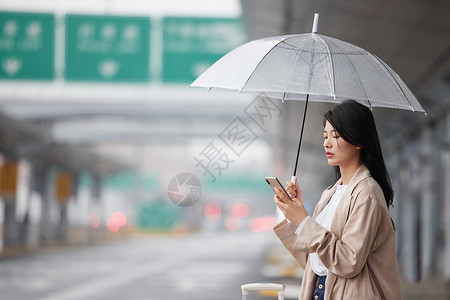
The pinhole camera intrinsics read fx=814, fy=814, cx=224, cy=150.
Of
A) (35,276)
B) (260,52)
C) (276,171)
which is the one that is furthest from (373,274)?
(276,171)

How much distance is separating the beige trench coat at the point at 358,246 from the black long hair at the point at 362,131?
0.27 ft

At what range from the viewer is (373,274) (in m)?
3.42

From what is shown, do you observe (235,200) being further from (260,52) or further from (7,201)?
(260,52)

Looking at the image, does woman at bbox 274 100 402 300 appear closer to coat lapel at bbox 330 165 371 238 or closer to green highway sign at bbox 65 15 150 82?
coat lapel at bbox 330 165 371 238

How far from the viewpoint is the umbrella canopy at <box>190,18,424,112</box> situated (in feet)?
13.6

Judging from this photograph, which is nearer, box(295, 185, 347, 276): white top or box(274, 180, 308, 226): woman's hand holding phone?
box(274, 180, 308, 226): woman's hand holding phone

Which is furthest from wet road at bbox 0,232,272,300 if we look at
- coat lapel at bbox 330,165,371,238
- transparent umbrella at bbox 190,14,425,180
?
coat lapel at bbox 330,165,371,238

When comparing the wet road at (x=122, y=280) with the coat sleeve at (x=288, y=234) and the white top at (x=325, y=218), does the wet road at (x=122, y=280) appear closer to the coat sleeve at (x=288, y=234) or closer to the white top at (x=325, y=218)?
the coat sleeve at (x=288, y=234)

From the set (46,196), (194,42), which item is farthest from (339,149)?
(46,196)

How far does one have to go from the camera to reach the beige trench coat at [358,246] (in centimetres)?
332

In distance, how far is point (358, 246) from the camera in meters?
3.30

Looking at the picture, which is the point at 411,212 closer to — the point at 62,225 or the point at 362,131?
the point at 362,131

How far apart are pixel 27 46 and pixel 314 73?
14.1 metres

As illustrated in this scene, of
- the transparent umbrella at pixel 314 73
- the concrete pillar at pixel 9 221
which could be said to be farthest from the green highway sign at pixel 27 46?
the transparent umbrella at pixel 314 73
